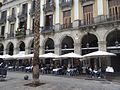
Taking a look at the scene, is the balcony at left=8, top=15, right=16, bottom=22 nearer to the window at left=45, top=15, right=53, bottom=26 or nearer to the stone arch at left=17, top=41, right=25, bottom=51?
the stone arch at left=17, top=41, right=25, bottom=51

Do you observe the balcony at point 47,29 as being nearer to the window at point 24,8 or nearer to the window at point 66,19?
the window at point 66,19

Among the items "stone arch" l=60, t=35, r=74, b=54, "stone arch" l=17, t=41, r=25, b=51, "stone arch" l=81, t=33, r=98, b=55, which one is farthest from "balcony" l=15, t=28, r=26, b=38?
"stone arch" l=81, t=33, r=98, b=55

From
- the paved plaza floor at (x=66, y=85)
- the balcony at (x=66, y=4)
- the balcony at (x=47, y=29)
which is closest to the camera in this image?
the paved plaza floor at (x=66, y=85)

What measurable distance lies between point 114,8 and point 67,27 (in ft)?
21.7

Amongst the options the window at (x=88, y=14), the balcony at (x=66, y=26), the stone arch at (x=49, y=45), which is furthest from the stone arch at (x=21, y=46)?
the window at (x=88, y=14)

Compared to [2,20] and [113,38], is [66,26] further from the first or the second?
[2,20]

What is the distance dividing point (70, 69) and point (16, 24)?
53.0 feet

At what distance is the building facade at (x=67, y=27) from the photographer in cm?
2045

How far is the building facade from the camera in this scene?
805 inches

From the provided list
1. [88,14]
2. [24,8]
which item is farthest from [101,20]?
[24,8]

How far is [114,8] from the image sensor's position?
2038cm

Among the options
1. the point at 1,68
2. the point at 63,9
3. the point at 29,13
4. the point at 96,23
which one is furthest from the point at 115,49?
the point at 29,13

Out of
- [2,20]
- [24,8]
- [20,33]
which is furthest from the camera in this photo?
[2,20]

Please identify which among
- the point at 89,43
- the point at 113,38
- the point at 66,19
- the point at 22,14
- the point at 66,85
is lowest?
the point at 66,85
